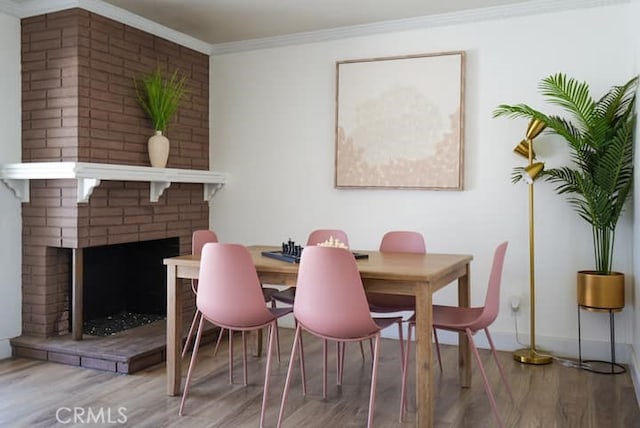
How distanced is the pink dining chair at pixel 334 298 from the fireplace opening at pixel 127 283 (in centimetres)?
234

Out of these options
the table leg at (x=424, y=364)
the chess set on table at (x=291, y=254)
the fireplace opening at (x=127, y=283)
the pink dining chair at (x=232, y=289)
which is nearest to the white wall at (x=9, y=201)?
the fireplace opening at (x=127, y=283)

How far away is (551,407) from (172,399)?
205 cm

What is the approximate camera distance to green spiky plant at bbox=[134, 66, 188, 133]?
4.59 metres

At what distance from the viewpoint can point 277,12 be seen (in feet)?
14.7

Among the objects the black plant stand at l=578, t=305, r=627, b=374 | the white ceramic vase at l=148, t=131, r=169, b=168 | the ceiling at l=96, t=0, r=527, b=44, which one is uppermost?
the ceiling at l=96, t=0, r=527, b=44

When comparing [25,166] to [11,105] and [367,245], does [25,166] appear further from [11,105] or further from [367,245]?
[367,245]

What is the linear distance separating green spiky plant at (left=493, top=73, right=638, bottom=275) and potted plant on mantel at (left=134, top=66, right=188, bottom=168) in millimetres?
2547

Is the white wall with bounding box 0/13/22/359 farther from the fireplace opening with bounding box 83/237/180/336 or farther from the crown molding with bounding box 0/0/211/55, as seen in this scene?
the fireplace opening with bounding box 83/237/180/336

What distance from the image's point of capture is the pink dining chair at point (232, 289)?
300cm

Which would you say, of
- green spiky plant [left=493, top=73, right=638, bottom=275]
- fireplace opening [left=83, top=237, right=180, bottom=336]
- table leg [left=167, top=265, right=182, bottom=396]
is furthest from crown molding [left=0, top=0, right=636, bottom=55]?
table leg [left=167, top=265, right=182, bottom=396]

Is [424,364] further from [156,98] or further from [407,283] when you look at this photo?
[156,98]

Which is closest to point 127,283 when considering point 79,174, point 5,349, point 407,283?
point 5,349

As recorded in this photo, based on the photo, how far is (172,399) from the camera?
327cm

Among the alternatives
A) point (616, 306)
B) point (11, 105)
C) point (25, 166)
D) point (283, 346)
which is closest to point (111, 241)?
point (25, 166)
